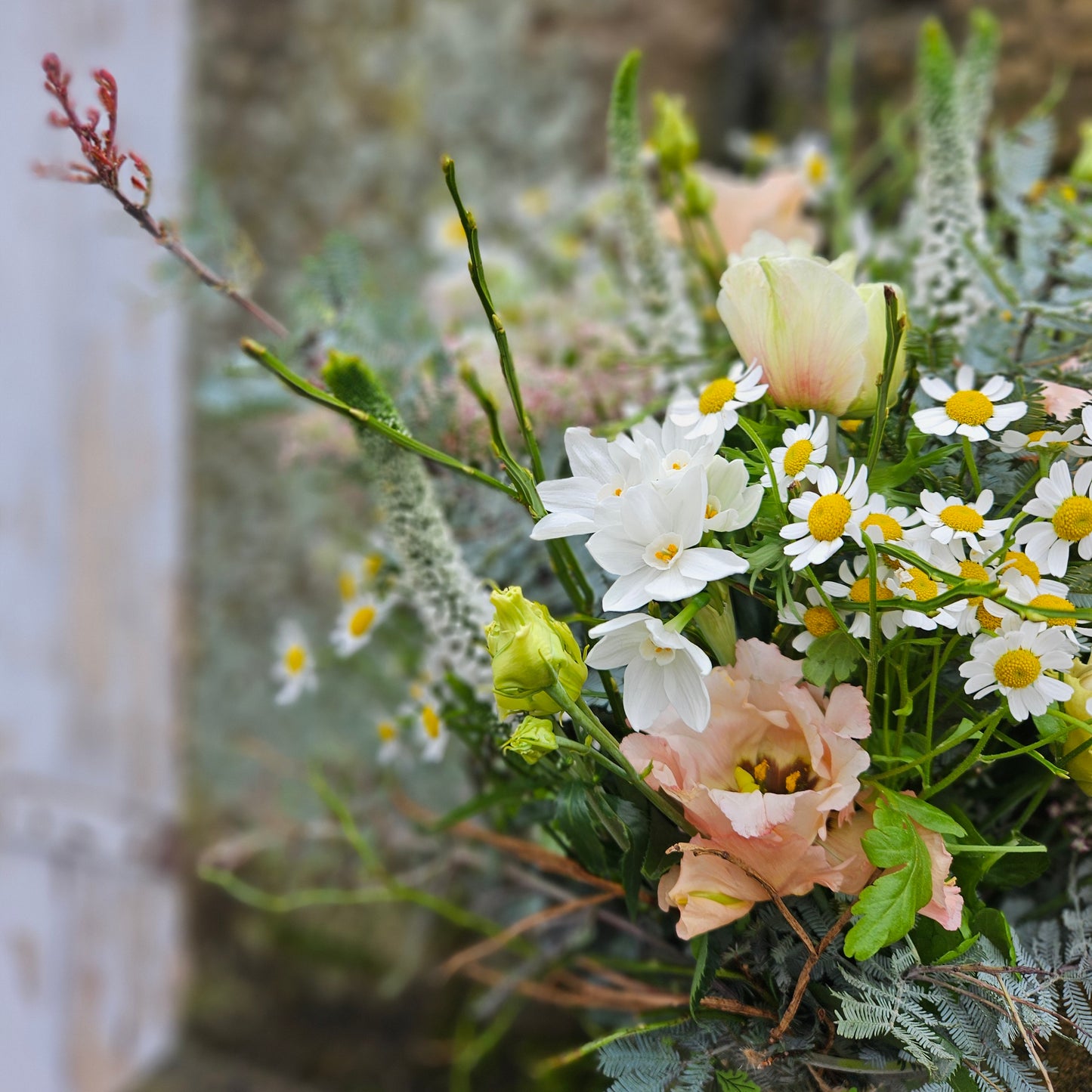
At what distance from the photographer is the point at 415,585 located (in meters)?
0.46

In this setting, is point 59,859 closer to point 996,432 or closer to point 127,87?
point 127,87

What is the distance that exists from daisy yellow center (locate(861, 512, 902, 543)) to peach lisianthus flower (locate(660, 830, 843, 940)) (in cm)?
12

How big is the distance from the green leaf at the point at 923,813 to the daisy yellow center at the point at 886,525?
101mm

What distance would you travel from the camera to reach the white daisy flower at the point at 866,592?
0.34 meters

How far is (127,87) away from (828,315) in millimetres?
1119

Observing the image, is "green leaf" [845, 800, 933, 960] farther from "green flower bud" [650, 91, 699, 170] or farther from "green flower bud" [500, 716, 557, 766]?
"green flower bud" [650, 91, 699, 170]

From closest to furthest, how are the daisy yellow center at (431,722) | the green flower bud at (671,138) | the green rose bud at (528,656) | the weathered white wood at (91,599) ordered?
the green rose bud at (528,656) → the daisy yellow center at (431,722) → the green flower bud at (671,138) → the weathered white wood at (91,599)

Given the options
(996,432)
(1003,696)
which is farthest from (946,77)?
A: (1003,696)

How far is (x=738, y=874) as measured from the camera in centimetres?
35

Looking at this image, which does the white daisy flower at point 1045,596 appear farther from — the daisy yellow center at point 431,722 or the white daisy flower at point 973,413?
the daisy yellow center at point 431,722

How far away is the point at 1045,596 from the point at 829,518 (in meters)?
0.08

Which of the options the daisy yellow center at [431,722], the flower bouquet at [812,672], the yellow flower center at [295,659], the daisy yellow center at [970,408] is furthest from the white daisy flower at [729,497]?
the yellow flower center at [295,659]

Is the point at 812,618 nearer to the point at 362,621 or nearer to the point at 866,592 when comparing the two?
the point at 866,592

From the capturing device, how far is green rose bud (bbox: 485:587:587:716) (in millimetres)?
314
